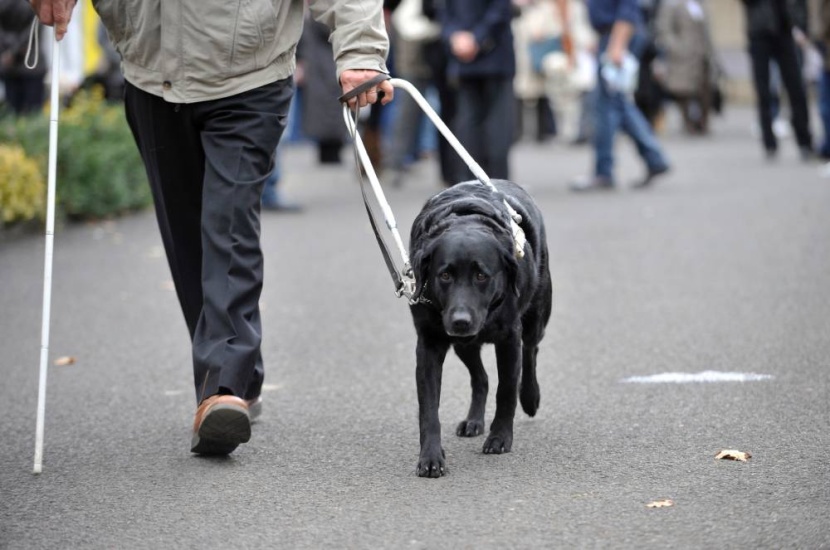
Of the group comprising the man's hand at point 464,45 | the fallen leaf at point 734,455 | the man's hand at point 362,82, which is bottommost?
the fallen leaf at point 734,455

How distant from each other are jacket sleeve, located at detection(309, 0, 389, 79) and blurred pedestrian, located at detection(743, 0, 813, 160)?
387 inches

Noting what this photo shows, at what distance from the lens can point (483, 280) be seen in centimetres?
445

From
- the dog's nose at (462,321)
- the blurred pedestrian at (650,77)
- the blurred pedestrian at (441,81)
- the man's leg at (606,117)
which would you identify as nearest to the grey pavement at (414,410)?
the dog's nose at (462,321)

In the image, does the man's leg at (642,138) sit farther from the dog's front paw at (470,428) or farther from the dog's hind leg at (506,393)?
the dog's hind leg at (506,393)

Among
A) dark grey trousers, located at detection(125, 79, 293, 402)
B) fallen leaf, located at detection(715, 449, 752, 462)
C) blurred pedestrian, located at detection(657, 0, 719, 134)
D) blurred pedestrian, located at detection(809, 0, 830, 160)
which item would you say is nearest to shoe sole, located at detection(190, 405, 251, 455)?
dark grey trousers, located at detection(125, 79, 293, 402)

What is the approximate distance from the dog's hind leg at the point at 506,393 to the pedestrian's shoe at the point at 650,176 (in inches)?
339

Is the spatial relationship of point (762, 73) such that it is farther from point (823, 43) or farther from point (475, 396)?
point (475, 396)

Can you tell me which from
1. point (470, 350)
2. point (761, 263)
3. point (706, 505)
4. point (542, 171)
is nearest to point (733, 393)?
point (470, 350)

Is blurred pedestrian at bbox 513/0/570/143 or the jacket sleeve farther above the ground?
the jacket sleeve

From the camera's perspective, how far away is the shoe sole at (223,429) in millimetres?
4641

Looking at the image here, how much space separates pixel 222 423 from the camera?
15.3 feet

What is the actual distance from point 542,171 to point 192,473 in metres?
11.2

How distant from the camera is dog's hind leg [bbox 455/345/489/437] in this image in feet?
16.9

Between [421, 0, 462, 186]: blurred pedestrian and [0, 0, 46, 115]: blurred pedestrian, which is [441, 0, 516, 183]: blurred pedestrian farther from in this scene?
[0, 0, 46, 115]: blurred pedestrian
